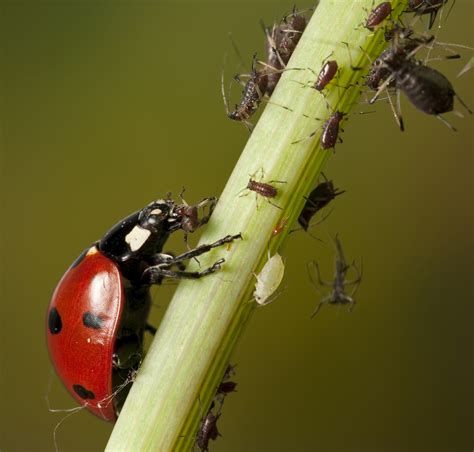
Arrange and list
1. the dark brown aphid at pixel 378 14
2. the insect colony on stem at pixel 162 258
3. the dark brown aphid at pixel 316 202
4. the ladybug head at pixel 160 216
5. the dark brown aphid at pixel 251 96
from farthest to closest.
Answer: the ladybug head at pixel 160 216, the dark brown aphid at pixel 251 96, the dark brown aphid at pixel 316 202, the insect colony on stem at pixel 162 258, the dark brown aphid at pixel 378 14

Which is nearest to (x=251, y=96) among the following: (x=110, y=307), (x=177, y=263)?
(x=177, y=263)

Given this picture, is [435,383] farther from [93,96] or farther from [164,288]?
[93,96]

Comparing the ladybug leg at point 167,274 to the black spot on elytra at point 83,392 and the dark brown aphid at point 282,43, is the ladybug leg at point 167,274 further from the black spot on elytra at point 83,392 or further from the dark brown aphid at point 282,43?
the dark brown aphid at point 282,43

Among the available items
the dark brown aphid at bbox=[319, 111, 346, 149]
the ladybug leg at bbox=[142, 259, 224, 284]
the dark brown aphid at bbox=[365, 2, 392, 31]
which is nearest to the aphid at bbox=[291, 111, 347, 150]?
the dark brown aphid at bbox=[319, 111, 346, 149]

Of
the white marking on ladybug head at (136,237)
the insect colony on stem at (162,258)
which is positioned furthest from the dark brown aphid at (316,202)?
the white marking on ladybug head at (136,237)

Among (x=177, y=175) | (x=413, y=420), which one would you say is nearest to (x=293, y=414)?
(x=413, y=420)

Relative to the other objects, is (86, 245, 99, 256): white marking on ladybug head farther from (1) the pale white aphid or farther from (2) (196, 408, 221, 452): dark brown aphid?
(1) the pale white aphid

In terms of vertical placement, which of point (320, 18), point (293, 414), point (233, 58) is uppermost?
point (233, 58)

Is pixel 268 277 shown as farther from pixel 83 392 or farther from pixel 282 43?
pixel 83 392
